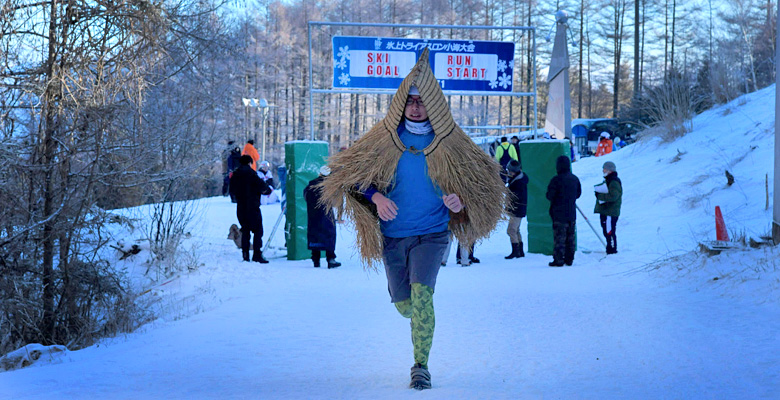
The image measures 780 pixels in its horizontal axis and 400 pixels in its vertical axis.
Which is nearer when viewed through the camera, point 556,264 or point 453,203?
point 453,203

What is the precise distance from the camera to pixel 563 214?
36.8ft

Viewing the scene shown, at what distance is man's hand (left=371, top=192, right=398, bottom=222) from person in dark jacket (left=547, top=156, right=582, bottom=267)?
22.7 feet

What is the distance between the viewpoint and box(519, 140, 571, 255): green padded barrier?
41.1ft

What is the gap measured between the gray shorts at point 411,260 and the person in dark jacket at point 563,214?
21.7 feet

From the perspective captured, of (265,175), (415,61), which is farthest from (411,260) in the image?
(265,175)

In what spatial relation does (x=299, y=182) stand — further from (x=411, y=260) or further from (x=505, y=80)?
(x=411, y=260)

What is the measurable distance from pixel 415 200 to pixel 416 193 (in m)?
0.04

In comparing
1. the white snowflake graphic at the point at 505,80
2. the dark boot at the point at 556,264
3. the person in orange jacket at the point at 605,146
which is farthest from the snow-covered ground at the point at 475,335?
the person in orange jacket at the point at 605,146

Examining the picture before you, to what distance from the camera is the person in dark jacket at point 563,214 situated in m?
11.1

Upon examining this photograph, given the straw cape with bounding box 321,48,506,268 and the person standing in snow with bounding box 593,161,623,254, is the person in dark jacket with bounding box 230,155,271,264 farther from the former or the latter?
the straw cape with bounding box 321,48,506,268

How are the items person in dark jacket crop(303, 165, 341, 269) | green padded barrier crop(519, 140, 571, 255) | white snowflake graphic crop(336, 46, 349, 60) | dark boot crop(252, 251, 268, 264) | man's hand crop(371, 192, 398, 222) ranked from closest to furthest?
man's hand crop(371, 192, 398, 222)
person in dark jacket crop(303, 165, 341, 269)
dark boot crop(252, 251, 268, 264)
green padded barrier crop(519, 140, 571, 255)
white snowflake graphic crop(336, 46, 349, 60)

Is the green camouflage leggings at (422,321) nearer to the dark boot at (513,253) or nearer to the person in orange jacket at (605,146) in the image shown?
the dark boot at (513,253)

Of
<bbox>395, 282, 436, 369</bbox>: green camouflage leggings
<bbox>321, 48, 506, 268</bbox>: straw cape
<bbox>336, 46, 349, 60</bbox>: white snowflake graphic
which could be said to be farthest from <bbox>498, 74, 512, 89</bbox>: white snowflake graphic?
<bbox>395, 282, 436, 369</bbox>: green camouflage leggings

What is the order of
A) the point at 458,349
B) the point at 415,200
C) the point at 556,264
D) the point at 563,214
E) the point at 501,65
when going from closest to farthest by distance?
the point at 415,200 < the point at 458,349 < the point at 556,264 < the point at 563,214 < the point at 501,65
